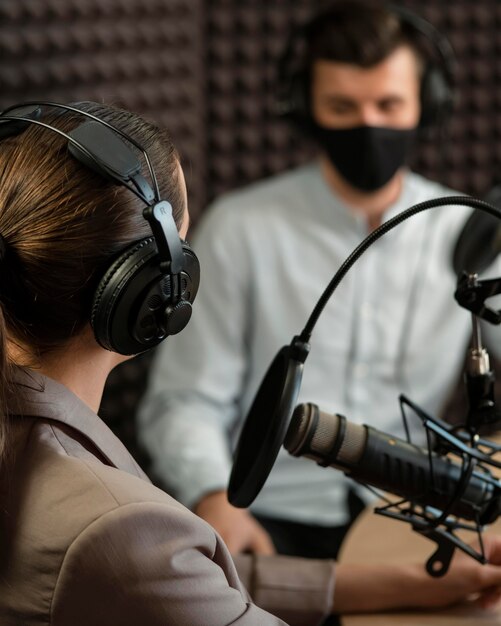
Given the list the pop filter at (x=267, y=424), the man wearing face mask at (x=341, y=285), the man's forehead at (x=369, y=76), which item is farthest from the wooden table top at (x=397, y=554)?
the man's forehead at (x=369, y=76)

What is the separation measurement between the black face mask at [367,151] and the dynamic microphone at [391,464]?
84 centimetres

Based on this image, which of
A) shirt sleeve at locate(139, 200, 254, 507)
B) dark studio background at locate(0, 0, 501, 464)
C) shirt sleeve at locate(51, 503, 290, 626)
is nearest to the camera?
shirt sleeve at locate(51, 503, 290, 626)

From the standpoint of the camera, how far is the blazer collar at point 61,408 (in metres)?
0.78

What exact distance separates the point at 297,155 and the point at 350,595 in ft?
4.36

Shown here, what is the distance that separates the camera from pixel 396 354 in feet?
5.79

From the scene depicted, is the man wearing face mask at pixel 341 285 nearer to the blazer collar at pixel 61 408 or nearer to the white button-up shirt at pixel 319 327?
the white button-up shirt at pixel 319 327

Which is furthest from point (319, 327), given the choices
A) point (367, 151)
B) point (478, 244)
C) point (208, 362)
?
point (478, 244)

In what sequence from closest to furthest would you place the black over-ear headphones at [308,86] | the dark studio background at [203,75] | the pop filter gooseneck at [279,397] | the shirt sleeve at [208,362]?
the pop filter gooseneck at [279,397] < the shirt sleeve at [208,362] < the black over-ear headphones at [308,86] < the dark studio background at [203,75]

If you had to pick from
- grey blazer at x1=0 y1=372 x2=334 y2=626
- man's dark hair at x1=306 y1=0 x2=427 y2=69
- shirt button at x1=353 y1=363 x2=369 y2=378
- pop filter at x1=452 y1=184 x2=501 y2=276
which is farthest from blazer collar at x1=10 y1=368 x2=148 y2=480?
man's dark hair at x1=306 y1=0 x2=427 y2=69

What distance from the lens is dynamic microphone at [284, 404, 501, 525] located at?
89cm

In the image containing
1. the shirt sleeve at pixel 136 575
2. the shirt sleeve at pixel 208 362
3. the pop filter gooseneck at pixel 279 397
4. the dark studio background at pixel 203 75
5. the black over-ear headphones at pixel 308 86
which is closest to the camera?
the shirt sleeve at pixel 136 575

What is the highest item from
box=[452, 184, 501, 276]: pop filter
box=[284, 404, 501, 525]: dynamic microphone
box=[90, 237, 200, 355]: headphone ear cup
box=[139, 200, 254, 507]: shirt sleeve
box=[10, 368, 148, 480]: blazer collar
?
box=[90, 237, 200, 355]: headphone ear cup

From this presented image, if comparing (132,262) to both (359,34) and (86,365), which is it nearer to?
(86,365)

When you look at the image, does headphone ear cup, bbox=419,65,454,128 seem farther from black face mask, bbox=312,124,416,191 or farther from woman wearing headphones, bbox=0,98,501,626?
woman wearing headphones, bbox=0,98,501,626
